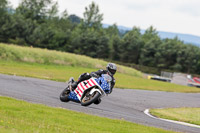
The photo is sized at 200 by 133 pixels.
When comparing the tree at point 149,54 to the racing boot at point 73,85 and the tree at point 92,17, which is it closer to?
the tree at point 92,17

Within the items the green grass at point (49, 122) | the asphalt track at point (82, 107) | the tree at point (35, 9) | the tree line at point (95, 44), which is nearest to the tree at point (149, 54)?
the tree line at point (95, 44)

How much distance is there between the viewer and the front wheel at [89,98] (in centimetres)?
1239

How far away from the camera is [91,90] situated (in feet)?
41.4

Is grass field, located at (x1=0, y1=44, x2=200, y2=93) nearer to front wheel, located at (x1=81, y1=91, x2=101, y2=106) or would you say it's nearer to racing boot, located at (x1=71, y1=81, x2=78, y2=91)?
racing boot, located at (x1=71, y1=81, x2=78, y2=91)

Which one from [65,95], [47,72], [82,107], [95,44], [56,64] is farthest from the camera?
[95,44]

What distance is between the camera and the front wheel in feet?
40.7

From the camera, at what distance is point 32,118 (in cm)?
891

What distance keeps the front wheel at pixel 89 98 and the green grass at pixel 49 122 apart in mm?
1687

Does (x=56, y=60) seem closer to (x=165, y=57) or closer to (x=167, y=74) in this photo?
(x=167, y=74)

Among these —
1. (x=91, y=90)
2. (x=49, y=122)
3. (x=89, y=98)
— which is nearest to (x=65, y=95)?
(x=89, y=98)

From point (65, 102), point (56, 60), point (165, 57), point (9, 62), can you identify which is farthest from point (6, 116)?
point (165, 57)

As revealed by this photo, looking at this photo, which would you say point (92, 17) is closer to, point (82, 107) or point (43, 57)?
point (43, 57)

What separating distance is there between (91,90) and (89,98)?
1.42 ft

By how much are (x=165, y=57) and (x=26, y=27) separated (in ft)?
127
